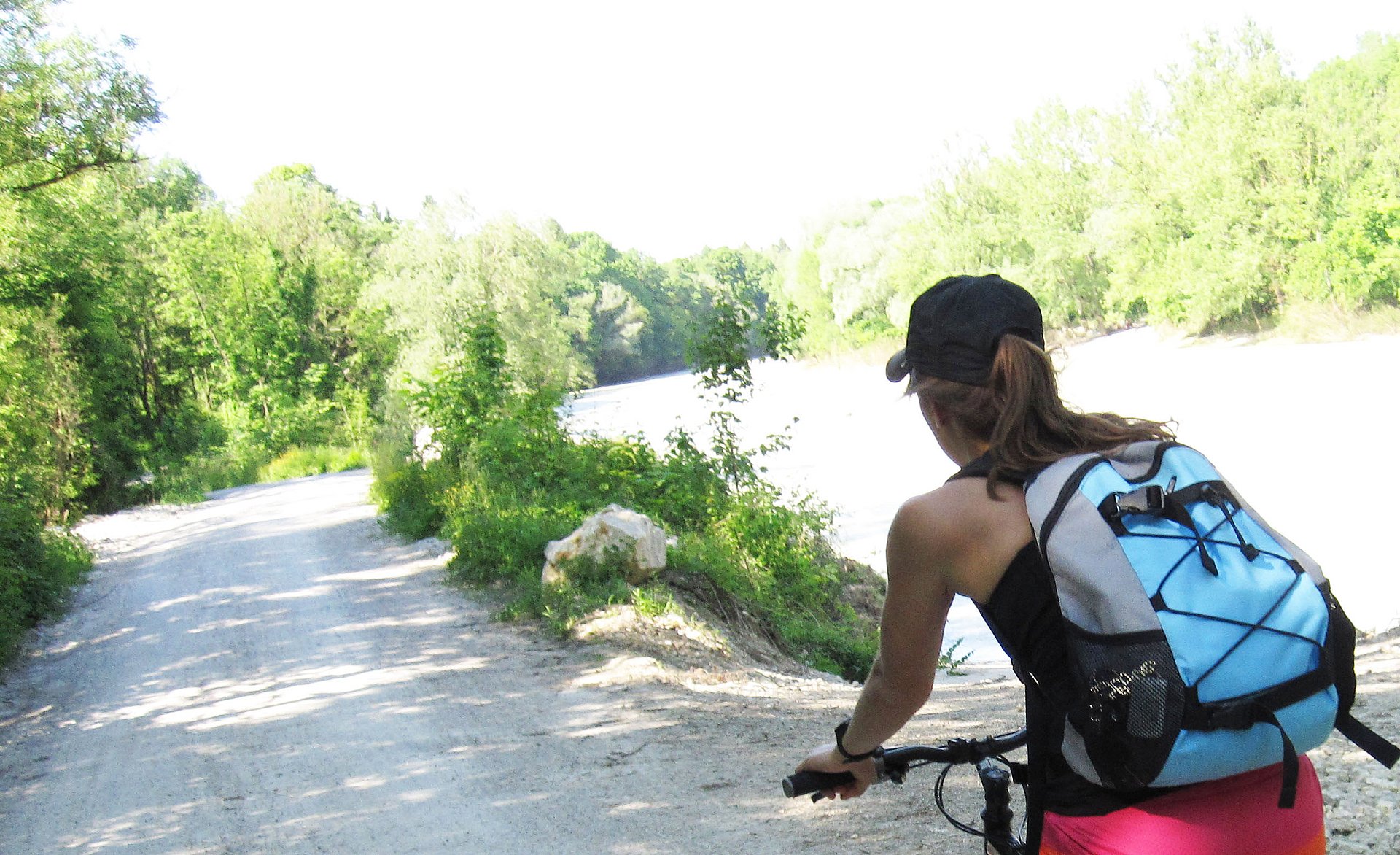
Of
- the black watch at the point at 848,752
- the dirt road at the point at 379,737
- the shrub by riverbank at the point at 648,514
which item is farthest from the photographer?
the shrub by riverbank at the point at 648,514

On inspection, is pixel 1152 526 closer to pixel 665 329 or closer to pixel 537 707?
pixel 537 707

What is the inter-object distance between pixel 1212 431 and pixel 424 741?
93.2ft

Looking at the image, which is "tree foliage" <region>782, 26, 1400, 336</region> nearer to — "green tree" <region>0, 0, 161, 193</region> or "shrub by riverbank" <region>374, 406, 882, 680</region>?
"shrub by riverbank" <region>374, 406, 882, 680</region>

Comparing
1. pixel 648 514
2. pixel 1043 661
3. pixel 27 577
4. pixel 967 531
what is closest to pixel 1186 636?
pixel 1043 661

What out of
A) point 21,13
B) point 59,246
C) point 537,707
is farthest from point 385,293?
point 537,707

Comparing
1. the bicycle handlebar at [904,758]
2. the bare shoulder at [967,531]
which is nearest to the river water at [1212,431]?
the bicycle handlebar at [904,758]

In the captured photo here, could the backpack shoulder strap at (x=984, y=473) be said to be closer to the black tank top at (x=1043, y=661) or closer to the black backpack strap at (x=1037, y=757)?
the black tank top at (x=1043, y=661)

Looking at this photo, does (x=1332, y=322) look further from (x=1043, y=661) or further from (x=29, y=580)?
(x=1043, y=661)

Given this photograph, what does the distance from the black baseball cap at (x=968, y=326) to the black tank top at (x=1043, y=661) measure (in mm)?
156

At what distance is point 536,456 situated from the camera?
45.6 ft

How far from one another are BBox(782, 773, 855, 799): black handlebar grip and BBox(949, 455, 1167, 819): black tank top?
0.38 metres

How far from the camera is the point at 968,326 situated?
1.76 meters

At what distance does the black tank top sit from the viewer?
1631 millimetres

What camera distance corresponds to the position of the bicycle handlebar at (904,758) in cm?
202
